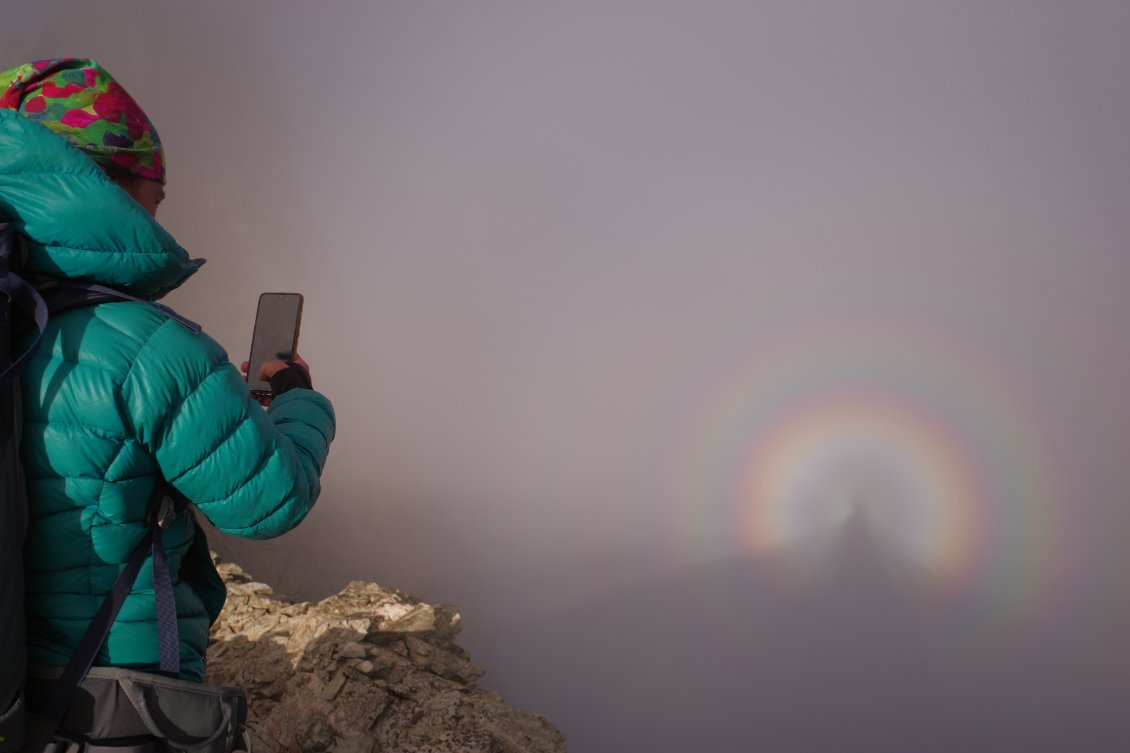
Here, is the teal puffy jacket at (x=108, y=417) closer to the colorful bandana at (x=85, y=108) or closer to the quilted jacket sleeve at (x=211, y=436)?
the quilted jacket sleeve at (x=211, y=436)

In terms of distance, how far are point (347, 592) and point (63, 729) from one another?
8.25 feet

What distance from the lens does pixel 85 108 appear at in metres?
1.14

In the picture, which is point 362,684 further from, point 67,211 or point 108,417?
point 67,211

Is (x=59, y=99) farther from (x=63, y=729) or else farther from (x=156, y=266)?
(x=63, y=729)

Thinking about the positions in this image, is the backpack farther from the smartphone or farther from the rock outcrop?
the rock outcrop

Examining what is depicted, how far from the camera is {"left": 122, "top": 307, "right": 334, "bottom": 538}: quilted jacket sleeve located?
1.06 m

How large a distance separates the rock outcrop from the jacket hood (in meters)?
1.96

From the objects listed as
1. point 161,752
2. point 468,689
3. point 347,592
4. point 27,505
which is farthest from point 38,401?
point 347,592

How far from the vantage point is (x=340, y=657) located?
2891mm

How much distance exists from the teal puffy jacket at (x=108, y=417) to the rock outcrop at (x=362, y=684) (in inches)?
65.9

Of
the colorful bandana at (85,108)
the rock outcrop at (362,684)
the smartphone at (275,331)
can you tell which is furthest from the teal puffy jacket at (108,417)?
the rock outcrop at (362,684)

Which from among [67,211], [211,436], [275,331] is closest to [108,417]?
[211,436]

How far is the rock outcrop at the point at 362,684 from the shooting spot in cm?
269

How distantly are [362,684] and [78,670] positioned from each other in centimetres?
186
